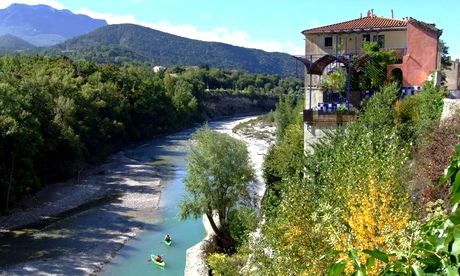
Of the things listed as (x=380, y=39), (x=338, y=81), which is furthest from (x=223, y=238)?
(x=380, y=39)

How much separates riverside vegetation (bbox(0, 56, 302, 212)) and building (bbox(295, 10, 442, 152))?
66.2 feet

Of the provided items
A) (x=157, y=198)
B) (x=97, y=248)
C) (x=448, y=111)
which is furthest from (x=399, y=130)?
(x=157, y=198)

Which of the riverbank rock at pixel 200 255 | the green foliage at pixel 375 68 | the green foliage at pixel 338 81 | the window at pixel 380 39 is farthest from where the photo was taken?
the window at pixel 380 39

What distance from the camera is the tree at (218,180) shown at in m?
26.7

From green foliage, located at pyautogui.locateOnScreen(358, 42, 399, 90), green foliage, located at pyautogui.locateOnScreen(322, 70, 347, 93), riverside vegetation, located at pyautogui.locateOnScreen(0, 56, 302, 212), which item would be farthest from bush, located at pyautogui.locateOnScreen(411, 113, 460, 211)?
riverside vegetation, located at pyautogui.locateOnScreen(0, 56, 302, 212)

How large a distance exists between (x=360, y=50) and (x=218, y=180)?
1082 centimetres

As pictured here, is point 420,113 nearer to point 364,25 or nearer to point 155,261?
point 364,25

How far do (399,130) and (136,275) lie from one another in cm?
1402

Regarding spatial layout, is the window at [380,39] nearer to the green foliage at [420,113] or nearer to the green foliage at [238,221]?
the green foliage at [420,113]

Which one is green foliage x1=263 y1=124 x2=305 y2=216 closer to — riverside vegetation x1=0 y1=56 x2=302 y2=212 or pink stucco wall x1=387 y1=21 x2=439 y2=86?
pink stucco wall x1=387 y1=21 x2=439 y2=86

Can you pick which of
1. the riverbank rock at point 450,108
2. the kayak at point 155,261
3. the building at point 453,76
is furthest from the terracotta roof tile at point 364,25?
the kayak at point 155,261

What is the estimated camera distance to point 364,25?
27578 millimetres

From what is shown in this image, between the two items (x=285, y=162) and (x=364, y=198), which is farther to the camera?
(x=285, y=162)

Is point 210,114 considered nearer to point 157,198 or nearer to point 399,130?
point 157,198
